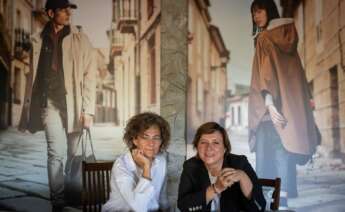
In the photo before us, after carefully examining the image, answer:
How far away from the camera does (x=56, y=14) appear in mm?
2742

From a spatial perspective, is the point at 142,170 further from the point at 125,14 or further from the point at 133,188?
the point at 125,14

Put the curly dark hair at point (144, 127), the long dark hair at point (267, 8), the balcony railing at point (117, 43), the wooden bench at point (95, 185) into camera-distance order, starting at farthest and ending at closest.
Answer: the balcony railing at point (117, 43) < the long dark hair at point (267, 8) < the wooden bench at point (95, 185) < the curly dark hair at point (144, 127)

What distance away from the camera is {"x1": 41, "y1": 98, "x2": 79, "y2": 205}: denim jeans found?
270cm

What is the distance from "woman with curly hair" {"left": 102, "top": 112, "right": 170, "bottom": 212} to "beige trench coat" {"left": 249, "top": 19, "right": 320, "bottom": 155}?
46.2 inches

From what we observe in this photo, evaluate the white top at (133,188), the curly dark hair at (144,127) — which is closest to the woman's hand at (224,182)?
the white top at (133,188)

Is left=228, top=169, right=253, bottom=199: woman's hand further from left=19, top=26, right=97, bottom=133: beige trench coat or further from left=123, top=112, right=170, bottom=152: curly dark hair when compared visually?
left=19, top=26, right=97, bottom=133: beige trench coat

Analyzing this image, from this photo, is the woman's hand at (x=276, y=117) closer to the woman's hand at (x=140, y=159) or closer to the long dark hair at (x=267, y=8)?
the long dark hair at (x=267, y=8)

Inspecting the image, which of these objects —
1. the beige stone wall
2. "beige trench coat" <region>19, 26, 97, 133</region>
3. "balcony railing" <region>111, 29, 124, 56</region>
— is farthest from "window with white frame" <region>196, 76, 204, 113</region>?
"beige trench coat" <region>19, 26, 97, 133</region>

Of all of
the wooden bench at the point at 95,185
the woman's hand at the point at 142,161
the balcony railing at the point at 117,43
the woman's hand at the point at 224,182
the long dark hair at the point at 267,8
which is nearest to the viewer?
the woman's hand at the point at 224,182

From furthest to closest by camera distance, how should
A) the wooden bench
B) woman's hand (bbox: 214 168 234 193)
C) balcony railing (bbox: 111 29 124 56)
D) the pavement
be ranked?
balcony railing (bbox: 111 29 124 56) < the pavement < the wooden bench < woman's hand (bbox: 214 168 234 193)

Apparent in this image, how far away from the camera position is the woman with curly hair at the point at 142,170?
5.16 feet

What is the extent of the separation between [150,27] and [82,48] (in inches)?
21.9

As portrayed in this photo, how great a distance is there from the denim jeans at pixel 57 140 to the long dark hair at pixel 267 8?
1629 millimetres

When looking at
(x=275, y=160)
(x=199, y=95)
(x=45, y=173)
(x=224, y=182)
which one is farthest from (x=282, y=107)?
(x=45, y=173)
